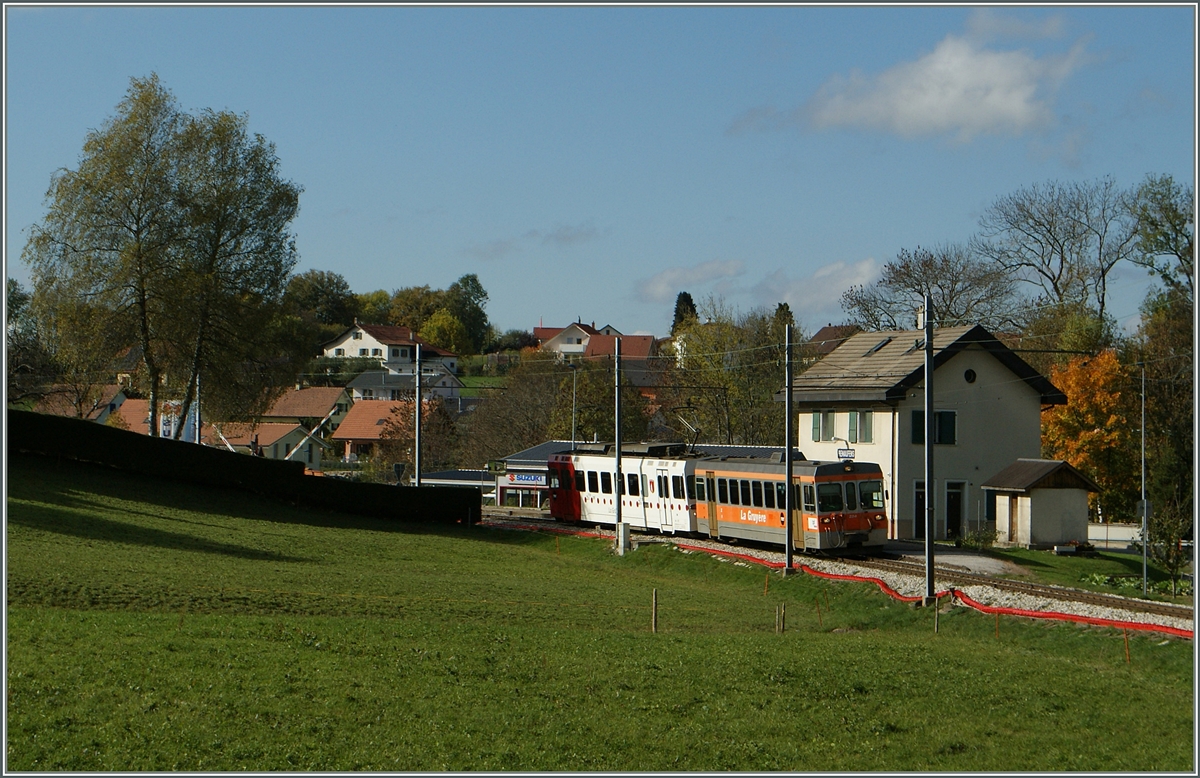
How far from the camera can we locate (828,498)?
34219 mm

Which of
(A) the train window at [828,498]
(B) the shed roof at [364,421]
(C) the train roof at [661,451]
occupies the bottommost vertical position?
(A) the train window at [828,498]

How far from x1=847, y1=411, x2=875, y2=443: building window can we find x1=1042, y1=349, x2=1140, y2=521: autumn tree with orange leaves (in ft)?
42.1

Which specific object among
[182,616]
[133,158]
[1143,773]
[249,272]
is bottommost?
[1143,773]

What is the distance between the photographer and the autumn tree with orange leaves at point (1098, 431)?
53938 mm

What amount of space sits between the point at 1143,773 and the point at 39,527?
25116 mm

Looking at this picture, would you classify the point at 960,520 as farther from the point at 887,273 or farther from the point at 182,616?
the point at 182,616

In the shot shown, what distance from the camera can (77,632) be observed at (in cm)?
1683

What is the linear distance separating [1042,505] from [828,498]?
1211 centimetres

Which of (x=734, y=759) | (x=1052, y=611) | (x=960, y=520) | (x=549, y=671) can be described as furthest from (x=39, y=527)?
(x=960, y=520)

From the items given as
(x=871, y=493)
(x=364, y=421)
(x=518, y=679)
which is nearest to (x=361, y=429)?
(x=364, y=421)

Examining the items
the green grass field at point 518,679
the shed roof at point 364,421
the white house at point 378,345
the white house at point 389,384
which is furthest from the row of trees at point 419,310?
the green grass field at point 518,679

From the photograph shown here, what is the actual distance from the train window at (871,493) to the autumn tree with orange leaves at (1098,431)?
22638 mm

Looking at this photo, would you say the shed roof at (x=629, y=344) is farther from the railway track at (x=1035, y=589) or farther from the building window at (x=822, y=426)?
the railway track at (x=1035, y=589)

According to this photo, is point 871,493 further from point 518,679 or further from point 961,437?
point 518,679
